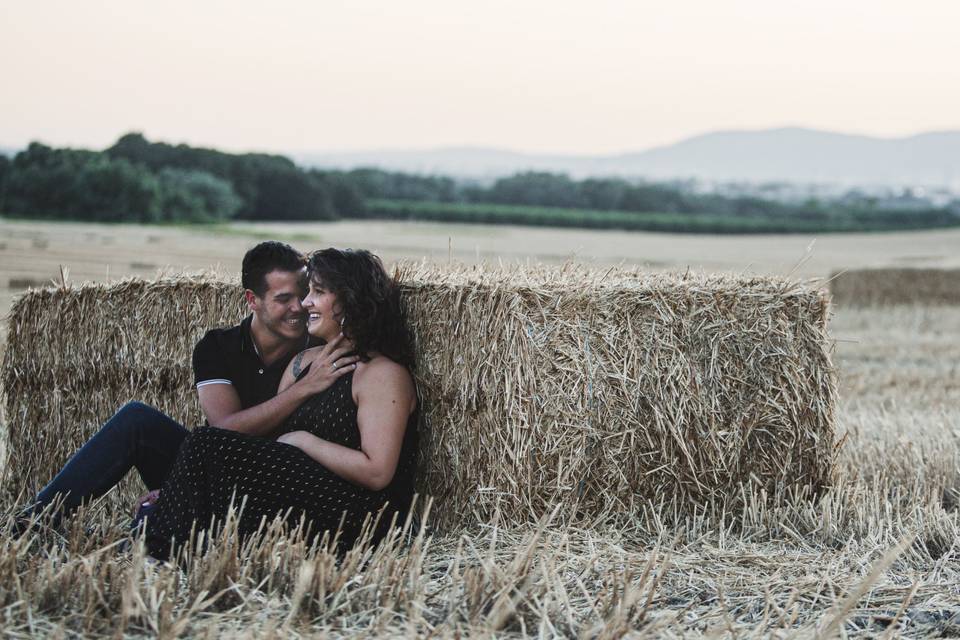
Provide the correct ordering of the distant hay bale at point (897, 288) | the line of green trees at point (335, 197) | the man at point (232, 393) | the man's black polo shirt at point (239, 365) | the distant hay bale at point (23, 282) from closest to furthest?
the man at point (232, 393), the man's black polo shirt at point (239, 365), the distant hay bale at point (23, 282), the distant hay bale at point (897, 288), the line of green trees at point (335, 197)

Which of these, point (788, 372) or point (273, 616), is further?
point (788, 372)

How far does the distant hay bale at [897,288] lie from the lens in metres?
17.7

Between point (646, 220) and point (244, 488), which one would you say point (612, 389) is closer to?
point (244, 488)

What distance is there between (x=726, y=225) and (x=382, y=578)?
4750 cm

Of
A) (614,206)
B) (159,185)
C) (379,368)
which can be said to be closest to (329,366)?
(379,368)

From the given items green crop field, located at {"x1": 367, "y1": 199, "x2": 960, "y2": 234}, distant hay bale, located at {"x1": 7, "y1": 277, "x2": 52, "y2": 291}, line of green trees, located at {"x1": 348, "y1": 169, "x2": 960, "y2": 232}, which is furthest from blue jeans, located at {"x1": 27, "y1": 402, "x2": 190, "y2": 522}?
green crop field, located at {"x1": 367, "y1": 199, "x2": 960, "y2": 234}

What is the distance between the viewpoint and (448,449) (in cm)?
480

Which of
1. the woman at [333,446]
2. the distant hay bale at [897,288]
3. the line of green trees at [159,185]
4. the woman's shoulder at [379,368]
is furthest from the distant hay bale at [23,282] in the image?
the distant hay bale at [897,288]

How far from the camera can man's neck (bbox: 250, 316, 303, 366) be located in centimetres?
491

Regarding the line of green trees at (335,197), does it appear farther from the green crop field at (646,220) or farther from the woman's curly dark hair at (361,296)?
the woman's curly dark hair at (361,296)

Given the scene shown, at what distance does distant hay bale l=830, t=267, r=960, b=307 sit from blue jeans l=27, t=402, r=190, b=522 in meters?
14.9

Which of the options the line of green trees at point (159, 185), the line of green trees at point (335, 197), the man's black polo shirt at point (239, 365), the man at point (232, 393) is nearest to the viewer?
the man at point (232, 393)

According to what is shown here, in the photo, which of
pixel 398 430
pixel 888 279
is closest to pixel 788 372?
pixel 398 430

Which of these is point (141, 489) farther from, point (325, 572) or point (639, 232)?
point (639, 232)
